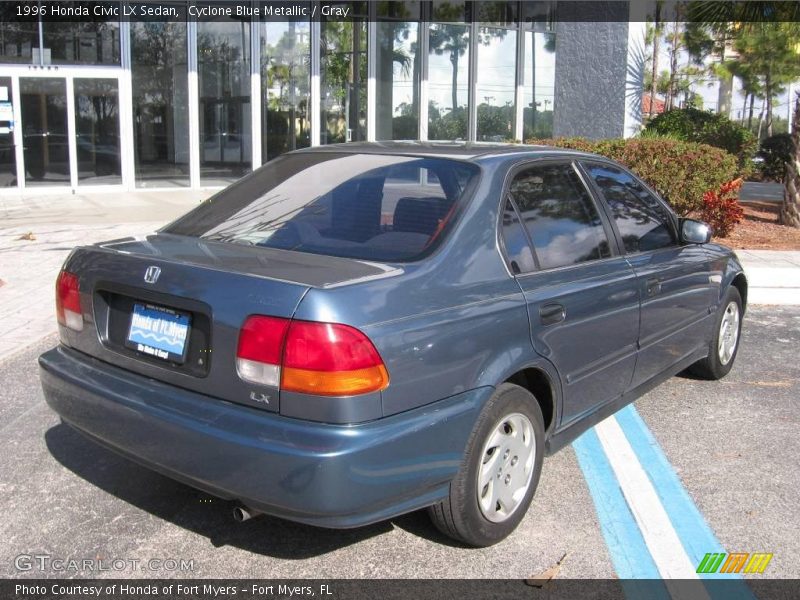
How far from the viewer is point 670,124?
61.8 ft

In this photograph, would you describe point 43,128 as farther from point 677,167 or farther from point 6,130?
point 677,167

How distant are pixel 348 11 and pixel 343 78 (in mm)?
1599

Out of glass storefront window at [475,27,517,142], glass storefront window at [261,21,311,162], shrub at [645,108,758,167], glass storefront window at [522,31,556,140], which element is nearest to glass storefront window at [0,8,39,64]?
glass storefront window at [261,21,311,162]

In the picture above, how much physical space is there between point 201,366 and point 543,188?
1861mm

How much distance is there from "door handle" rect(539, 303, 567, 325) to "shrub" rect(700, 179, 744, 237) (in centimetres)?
875

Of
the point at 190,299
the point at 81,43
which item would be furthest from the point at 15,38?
the point at 190,299

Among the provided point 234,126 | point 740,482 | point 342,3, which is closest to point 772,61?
point 342,3

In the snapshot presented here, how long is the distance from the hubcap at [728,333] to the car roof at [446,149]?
6.62ft

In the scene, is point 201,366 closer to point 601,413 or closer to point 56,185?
point 601,413

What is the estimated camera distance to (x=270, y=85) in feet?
64.5

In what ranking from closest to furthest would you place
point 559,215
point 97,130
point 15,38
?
1. point 559,215
2. point 15,38
3. point 97,130

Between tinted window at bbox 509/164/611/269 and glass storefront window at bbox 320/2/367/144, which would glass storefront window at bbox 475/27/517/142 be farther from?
tinted window at bbox 509/164/611/269

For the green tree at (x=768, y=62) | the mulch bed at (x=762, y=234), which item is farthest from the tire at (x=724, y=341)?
the green tree at (x=768, y=62)

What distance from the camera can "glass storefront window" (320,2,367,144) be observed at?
20172 mm
